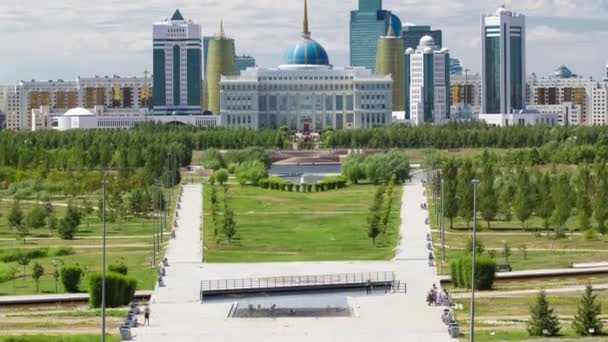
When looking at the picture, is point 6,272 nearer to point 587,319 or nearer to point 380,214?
point 380,214

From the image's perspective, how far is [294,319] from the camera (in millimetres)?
44438

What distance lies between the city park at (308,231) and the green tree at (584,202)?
14 centimetres

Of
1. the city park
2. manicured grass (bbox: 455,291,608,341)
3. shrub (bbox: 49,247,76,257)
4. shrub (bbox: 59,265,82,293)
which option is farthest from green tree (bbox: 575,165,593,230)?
shrub (bbox: 59,265,82,293)

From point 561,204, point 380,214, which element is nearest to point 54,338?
point 561,204

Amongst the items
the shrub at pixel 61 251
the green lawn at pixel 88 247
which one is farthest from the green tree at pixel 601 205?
the shrub at pixel 61 251

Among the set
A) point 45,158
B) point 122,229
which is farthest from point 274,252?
point 45,158

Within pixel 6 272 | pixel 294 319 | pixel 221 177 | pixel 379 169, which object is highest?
pixel 379 169

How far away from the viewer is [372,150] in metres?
145

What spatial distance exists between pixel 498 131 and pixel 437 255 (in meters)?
90.1

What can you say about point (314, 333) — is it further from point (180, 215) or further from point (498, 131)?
point (498, 131)

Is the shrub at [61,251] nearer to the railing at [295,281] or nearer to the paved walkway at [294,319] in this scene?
the paved walkway at [294,319]

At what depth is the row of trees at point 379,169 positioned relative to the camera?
107 metres

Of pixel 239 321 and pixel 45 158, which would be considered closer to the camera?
pixel 239 321

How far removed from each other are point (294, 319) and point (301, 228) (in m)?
29.6
